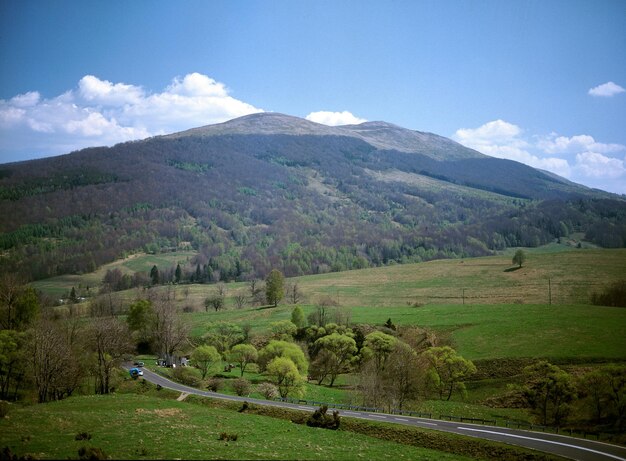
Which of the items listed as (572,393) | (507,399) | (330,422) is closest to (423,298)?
(507,399)

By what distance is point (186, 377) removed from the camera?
58188mm

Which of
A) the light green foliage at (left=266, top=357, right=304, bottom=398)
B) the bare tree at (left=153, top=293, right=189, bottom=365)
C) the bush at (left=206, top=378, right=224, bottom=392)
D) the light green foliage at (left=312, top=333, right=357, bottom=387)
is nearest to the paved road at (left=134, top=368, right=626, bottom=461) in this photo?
the light green foliage at (left=266, top=357, right=304, bottom=398)

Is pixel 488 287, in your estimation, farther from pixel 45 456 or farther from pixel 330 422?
pixel 45 456

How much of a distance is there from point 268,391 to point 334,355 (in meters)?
24.4

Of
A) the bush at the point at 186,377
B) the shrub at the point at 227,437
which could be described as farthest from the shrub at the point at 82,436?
the bush at the point at 186,377

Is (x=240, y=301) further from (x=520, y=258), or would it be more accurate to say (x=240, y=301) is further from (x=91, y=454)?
(x=91, y=454)

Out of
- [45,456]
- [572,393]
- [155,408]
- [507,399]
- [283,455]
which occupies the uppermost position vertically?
[45,456]

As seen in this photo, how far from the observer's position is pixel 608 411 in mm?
47438

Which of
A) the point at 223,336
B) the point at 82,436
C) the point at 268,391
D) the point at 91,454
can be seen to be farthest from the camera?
the point at 223,336

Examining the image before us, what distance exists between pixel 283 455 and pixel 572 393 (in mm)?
41560

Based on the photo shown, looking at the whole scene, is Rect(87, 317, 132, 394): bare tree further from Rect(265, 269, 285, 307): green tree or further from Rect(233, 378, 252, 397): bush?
Rect(265, 269, 285, 307): green tree

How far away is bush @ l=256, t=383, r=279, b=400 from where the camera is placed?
51.0 metres

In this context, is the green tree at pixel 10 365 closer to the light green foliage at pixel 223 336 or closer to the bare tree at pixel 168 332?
the bare tree at pixel 168 332

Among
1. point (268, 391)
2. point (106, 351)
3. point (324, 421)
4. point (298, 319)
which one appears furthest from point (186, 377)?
point (298, 319)
